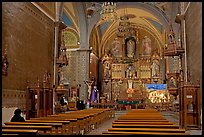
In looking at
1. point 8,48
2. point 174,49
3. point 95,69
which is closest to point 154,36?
point 95,69

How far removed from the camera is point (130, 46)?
84.6ft

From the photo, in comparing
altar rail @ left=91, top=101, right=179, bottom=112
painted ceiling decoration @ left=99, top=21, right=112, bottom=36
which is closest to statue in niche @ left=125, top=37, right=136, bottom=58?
painted ceiling decoration @ left=99, top=21, right=112, bottom=36

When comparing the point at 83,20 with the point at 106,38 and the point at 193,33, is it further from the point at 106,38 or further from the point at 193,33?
the point at 193,33

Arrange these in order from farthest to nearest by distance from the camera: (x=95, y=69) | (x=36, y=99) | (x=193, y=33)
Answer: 1. (x=95, y=69)
2. (x=36, y=99)
3. (x=193, y=33)

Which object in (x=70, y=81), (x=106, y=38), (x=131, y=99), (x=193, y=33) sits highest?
(x=106, y=38)

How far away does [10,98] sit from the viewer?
898 centimetres

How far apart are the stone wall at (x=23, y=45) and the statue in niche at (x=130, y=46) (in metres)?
13.9

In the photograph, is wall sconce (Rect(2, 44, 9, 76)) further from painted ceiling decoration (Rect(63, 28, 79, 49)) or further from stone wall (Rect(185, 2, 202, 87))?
painted ceiling decoration (Rect(63, 28, 79, 49))

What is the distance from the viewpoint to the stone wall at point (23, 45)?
894 centimetres

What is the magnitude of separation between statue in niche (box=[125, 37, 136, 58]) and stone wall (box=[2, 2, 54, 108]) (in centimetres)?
1390

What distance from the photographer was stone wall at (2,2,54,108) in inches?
352

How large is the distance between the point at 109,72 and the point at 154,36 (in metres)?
4.99

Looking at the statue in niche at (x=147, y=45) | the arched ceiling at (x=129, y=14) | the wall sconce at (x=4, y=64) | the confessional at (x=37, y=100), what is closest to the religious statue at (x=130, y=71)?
the statue in niche at (x=147, y=45)

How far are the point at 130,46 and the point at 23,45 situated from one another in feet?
54.6
